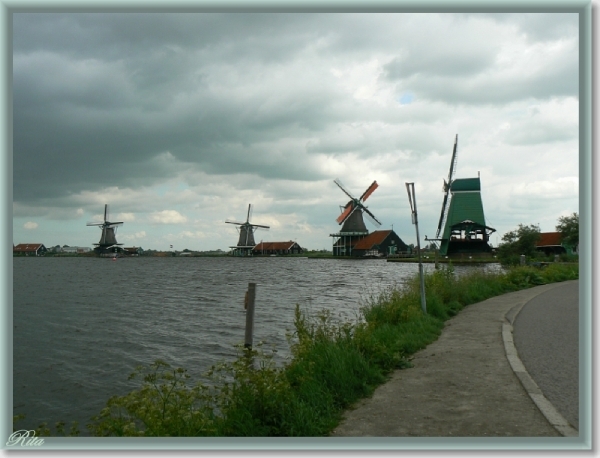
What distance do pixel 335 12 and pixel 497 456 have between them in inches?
150

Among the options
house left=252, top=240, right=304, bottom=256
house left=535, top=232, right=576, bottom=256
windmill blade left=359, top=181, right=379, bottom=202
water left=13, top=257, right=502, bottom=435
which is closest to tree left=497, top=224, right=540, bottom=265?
house left=535, top=232, right=576, bottom=256

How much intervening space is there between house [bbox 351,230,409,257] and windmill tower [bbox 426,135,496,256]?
2461 centimetres

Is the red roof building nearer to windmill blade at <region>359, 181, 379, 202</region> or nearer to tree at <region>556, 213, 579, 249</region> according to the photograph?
tree at <region>556, 213, 579, 249</region>

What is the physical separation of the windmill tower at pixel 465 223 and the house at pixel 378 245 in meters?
24.6

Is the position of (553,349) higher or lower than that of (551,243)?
lower

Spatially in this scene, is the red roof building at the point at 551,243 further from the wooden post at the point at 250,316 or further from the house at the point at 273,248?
the house at the point at 273,248

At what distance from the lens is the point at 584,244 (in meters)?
4.11

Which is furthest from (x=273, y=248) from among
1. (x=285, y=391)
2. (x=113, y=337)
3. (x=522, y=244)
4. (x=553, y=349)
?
(x=285, y=391)

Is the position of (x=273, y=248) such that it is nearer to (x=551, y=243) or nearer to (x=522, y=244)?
(x=551, y=243)

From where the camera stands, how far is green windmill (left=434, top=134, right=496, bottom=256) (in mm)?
66062

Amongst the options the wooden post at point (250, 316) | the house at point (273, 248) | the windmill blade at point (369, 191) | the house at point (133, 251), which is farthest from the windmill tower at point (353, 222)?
the wooden post at point (250, 316)

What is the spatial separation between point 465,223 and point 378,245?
27007 mm

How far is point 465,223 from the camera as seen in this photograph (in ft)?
218

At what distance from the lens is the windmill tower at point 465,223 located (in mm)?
66062
